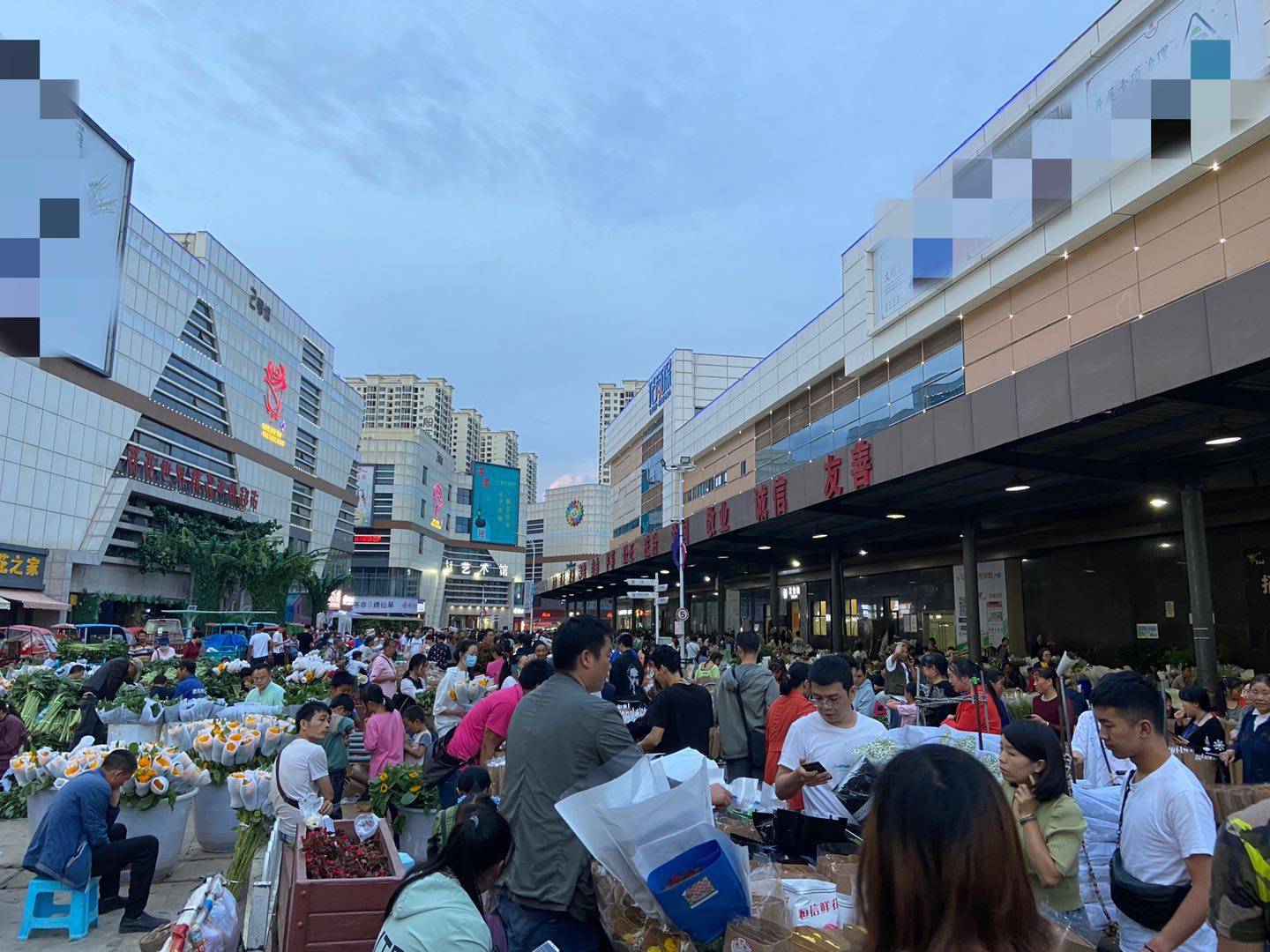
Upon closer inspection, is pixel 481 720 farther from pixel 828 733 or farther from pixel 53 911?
pixel 53 911

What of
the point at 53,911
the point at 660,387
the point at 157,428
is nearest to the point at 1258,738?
the point at 53,911

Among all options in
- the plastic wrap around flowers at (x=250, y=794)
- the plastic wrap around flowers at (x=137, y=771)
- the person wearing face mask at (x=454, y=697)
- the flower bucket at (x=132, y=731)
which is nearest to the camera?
the plastic wrap around flowers at (x=250, y=794)

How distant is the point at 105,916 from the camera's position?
6285 millimetres

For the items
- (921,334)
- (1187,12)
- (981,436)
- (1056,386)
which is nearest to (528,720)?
(1056,386)

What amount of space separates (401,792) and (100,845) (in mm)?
2154

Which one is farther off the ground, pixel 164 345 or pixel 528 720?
pixel 164 345

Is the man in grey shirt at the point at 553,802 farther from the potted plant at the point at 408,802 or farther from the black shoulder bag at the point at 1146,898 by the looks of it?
the potted plant at the point at 408,802

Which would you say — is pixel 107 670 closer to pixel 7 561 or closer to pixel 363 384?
pixel 7 561

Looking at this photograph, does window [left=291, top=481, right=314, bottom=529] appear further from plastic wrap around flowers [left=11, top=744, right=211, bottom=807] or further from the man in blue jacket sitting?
the man in blue jacket sitting

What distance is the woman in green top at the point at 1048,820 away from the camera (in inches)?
117

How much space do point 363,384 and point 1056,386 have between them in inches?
7109

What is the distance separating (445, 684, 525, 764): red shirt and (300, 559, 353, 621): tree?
178ft

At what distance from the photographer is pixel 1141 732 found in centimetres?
292

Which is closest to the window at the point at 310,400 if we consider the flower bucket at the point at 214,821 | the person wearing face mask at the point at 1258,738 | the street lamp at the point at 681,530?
the street lamp at the point at 681,530
